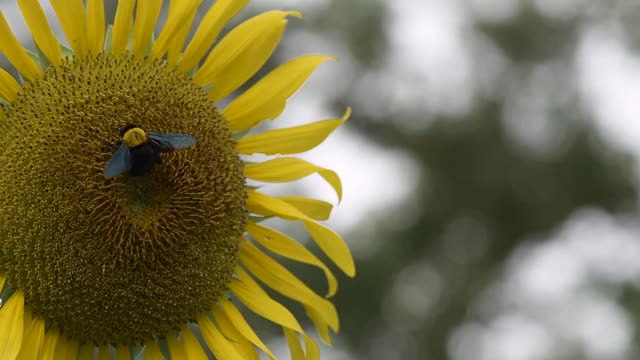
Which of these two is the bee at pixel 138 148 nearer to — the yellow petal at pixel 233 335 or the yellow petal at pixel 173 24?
the yellow petal at pixel 173 24

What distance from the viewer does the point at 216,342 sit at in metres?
2.89

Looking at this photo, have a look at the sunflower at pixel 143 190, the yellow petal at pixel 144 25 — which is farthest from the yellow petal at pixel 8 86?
the yellow petal at pixel 144 25

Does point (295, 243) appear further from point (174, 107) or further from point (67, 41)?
point (67, 41)

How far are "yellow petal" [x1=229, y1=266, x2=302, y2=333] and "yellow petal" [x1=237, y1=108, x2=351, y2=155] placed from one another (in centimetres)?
30

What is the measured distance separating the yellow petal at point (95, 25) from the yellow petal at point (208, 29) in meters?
0.21

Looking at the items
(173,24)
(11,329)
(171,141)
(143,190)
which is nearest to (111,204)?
(143,190)

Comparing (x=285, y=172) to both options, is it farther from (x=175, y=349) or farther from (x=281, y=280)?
(x=175, y=349)

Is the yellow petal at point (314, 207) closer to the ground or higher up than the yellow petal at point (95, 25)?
closer to the ground

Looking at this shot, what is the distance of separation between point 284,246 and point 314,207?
4.9 inches

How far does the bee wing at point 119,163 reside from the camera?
249 centimetres

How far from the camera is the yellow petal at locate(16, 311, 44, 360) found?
2662 mm

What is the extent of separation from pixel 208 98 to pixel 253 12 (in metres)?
10.3

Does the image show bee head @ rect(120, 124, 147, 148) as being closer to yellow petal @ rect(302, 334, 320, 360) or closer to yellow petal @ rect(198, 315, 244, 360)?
yellow petal @ rect(198, 315, 244, 360)

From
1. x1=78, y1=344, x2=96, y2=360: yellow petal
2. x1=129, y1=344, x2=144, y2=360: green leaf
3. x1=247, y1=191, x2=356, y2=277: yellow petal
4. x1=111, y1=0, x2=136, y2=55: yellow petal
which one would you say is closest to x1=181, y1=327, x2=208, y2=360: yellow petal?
x1=129, y1=344, x2=144, y2=360: green leaf
